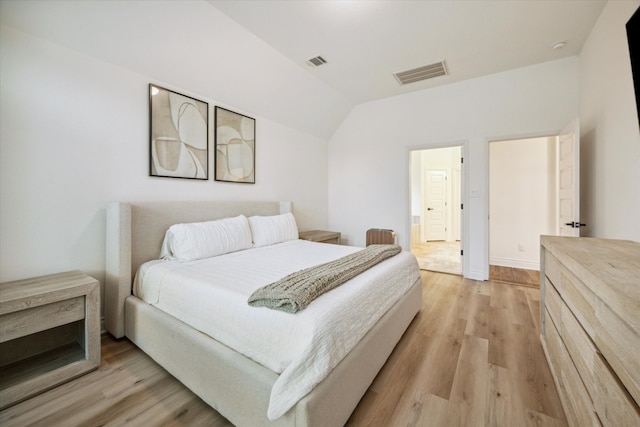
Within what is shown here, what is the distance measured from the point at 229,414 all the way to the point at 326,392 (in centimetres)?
56

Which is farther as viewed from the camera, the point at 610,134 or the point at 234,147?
the point at 234,147

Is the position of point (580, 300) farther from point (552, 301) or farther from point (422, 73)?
point (422, 73)

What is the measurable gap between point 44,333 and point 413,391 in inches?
103

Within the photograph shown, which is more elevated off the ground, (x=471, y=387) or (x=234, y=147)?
(x=234, y=147)

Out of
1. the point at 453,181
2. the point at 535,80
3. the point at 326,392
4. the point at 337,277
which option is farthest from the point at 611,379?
the point at 453,181

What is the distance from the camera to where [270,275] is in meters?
1.79

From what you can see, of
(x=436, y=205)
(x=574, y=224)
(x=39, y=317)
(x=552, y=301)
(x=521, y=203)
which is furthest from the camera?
(x=436, y=205)

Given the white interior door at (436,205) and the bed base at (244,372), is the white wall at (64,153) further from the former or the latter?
the white interior door at (436,205)

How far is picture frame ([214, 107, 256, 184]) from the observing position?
3016 mm

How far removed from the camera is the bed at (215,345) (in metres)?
1.12

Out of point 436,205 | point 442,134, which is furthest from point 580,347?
point 436,205

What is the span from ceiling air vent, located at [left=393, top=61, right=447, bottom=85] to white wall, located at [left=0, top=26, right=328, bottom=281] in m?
2.76

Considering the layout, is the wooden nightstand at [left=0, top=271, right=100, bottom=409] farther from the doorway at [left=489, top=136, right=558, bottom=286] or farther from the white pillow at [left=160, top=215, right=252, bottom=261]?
the doorway at [left=489, top=136, right=558, bottom=286]

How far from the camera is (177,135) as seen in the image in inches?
103
